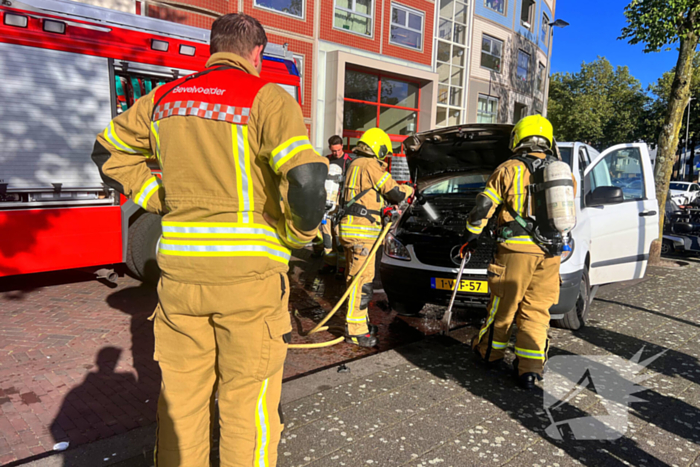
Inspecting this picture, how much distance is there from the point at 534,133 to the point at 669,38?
6.61m

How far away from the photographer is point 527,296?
3.83 meters

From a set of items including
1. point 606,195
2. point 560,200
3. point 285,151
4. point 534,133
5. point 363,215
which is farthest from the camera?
point 606,195

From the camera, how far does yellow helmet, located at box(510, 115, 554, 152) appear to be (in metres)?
3.81

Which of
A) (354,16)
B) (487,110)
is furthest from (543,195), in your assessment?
(487,110)

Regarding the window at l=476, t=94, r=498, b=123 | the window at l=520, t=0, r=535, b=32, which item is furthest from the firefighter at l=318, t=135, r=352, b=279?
the window at l=520, t=0, r=535, b=32

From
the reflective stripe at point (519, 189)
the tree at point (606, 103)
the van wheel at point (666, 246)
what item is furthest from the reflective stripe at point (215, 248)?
the tree at point (606, 103)

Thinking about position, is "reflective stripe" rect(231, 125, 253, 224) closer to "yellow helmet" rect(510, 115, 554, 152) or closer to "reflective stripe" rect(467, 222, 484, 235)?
"reflective stripe" rect(467, 222, 484, 235)

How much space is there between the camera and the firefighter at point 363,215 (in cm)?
452

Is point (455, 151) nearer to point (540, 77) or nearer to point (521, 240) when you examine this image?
point (521, 240)

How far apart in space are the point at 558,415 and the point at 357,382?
137 centimetres

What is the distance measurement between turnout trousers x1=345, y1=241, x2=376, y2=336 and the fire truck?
2.49m

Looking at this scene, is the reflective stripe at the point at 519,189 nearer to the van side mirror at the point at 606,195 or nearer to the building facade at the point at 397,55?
the van side mirror at the point at 606,195

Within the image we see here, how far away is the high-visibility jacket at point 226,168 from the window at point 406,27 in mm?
16873

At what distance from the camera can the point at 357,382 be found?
3654mm
